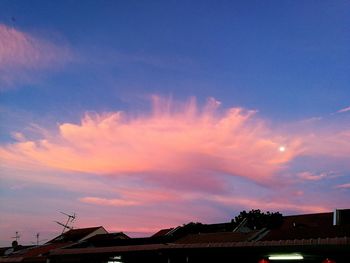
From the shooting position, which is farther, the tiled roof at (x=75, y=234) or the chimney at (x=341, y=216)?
the tiled roof at (x=75, y=234)

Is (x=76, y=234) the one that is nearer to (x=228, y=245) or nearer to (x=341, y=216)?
(x=341, y=216)

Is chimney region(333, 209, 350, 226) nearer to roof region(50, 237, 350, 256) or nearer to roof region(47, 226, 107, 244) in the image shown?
roof region(50, 237, 350, 256)

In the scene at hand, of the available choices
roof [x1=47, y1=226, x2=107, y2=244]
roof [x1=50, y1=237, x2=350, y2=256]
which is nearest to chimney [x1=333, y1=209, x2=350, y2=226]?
roof [x1=50, y1=237, x2=350, y2=256]

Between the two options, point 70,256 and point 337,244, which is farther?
point 70,256

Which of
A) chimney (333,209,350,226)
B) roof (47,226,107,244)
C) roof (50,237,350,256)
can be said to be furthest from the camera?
roof (47,226,107,244)

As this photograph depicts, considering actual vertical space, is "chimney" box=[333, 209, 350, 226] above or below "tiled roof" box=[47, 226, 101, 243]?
above

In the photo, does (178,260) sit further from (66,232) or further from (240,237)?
(66,232)

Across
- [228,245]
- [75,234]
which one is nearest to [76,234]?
[75,234]

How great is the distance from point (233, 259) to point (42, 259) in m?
11.8

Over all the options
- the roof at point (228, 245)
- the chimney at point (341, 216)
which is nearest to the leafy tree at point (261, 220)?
the chimney at point (341, 216)

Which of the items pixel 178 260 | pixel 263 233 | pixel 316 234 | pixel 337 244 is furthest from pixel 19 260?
pixel 337 244

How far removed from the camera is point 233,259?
1736 centimetres

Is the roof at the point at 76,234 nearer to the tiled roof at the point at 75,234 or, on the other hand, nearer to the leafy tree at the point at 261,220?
the tiled roof at the point at 75,234

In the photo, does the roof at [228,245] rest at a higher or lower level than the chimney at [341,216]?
lower
